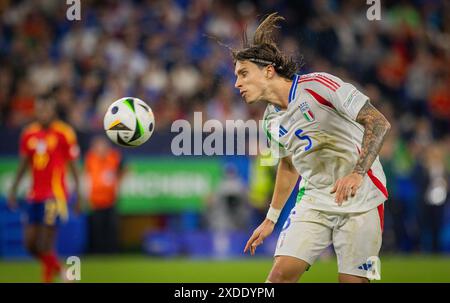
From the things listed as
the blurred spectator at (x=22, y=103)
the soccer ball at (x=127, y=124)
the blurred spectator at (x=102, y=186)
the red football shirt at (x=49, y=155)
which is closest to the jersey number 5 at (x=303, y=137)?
the soccer ball at (x=127, y=124)

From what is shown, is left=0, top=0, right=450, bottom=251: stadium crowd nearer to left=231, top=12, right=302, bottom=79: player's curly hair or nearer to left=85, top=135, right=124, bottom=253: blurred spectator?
left=85, top=135, right=124, bottom=253: blurred spectator

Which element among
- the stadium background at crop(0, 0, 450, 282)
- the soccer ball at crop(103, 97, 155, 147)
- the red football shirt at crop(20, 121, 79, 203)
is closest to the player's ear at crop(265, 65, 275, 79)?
the soccer ball at crop(103, 97, 155, 147)

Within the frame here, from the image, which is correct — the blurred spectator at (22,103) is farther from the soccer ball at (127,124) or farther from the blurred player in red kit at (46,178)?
the soccer ball at (127,124)

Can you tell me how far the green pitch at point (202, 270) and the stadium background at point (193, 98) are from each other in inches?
2.1

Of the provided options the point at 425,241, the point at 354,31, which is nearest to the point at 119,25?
the point at 354,31

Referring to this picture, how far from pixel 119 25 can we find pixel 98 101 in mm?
2334

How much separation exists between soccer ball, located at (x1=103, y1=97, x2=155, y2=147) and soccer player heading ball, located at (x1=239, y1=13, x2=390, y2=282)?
A: 1.10 metres

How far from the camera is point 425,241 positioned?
14727 millimetres

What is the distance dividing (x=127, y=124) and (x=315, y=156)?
1.60 meters

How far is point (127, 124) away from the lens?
6.50 metres

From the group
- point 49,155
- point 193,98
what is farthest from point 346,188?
point 193,98

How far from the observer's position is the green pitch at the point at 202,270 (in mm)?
10500

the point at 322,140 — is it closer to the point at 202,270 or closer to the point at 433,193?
the point at 202,270

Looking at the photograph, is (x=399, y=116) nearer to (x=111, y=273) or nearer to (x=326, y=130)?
(x=111, y=273)
